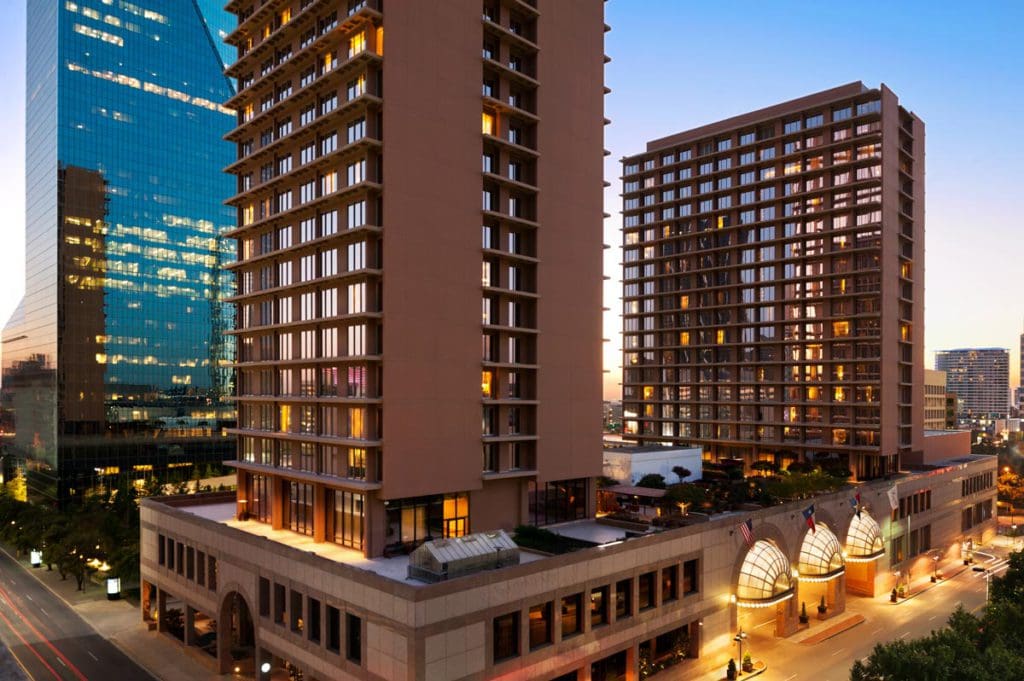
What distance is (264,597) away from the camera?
52.1 m

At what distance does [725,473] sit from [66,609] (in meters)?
79.5

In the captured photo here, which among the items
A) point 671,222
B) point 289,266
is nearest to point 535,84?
point 289,266

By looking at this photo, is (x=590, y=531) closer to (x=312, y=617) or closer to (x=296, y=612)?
(x=312, y=617)

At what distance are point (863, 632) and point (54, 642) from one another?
73.7m

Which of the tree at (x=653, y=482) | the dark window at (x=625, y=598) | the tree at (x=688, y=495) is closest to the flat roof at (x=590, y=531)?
the dark window at (x=625, y=598)

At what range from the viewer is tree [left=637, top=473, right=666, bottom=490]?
80625mm

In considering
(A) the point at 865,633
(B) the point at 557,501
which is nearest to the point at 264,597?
(B) the point at 557,501

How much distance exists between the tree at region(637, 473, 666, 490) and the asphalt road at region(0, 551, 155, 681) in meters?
51.4

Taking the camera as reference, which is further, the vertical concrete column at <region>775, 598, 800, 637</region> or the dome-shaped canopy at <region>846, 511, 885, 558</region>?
the dome-shaped canopy at <region>846, 511, 885, 558</region>

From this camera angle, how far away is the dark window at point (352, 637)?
1724 inches

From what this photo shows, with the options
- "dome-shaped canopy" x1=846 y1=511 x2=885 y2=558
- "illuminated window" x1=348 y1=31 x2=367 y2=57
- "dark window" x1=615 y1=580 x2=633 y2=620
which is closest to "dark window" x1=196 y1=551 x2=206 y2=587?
"dark window" x1=615 y1=580 x2=633 y2=620

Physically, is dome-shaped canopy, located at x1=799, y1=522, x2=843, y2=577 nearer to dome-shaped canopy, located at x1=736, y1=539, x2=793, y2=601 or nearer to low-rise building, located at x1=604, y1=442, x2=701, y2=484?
dome-shaped canopy, located at x1=736, y1=539, x2=793, y2=601

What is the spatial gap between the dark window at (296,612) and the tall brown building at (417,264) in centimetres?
593

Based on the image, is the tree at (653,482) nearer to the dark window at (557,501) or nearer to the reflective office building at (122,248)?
the dark window at (557,501)
